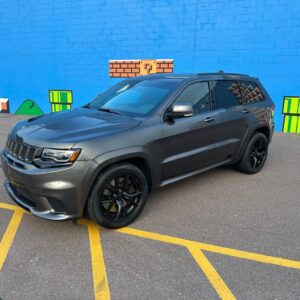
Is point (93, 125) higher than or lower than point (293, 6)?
lower

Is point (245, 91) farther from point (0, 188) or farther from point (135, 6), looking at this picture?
point (135, 6)

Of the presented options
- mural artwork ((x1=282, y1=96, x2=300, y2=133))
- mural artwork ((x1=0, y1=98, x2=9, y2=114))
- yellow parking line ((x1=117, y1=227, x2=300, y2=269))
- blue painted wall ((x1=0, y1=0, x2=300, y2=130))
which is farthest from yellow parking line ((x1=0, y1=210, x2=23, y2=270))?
mural artwork ((x1=0, y1=98, x2=9, y2=114))

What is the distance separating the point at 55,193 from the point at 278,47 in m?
8.06

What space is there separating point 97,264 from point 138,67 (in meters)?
8.39

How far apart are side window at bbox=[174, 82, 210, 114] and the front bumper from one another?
64.9 inches

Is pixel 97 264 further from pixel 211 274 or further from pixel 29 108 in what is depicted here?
pixel 29 108

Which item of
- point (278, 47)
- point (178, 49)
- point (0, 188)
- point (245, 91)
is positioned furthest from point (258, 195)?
point (178, 49)

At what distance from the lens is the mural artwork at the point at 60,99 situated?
11.8 metres

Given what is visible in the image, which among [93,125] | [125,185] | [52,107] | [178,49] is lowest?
[52,107]

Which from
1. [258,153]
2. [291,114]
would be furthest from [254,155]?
[291,114]

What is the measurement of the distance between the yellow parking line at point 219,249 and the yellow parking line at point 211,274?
109 mm

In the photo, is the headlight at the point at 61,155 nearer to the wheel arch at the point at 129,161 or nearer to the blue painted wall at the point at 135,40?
the wheel arch at the point at 129,161

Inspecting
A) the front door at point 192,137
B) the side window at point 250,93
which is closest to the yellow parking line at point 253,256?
the front door at point 192,137

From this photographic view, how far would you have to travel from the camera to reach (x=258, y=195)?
179 inches
